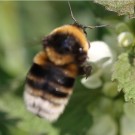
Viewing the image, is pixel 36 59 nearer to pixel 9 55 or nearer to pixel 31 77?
pixel 31 77

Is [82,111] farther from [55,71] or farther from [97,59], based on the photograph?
[55,71]

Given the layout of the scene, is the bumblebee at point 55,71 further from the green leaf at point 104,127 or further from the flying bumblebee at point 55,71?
the green leaf at point 104,127

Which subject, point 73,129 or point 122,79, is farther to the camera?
point 73,129

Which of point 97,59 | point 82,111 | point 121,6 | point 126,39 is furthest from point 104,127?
point 121,6

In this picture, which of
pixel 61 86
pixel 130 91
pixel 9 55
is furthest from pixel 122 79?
pixel 9 55

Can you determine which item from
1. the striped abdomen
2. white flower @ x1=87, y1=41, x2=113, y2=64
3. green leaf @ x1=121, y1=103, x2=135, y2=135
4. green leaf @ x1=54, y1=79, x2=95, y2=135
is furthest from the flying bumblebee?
green leaf @ x1=54, y1=79, x2=95, y2=135

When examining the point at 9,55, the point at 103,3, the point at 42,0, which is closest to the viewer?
the point at 103,3
